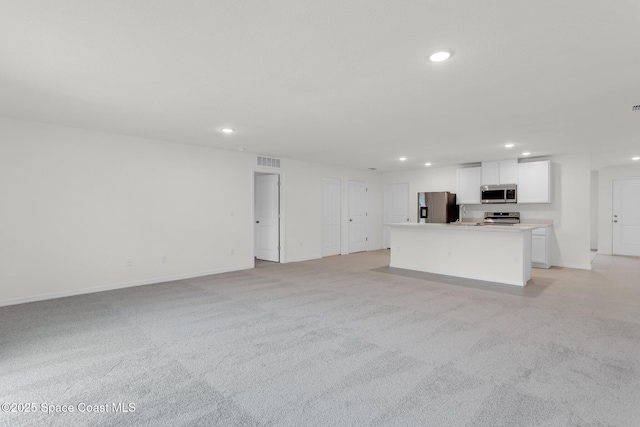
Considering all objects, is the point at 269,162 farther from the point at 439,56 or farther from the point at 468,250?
the point at 439,56

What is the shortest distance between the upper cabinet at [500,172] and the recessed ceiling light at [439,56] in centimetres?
583

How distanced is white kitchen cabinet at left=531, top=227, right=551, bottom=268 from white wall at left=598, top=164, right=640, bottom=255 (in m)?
3.36

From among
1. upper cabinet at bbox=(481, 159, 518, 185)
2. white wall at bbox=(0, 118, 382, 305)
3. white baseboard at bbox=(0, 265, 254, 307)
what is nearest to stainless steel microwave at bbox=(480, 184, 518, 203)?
upper cabinet at bbox=(481, 159, 518, 185)

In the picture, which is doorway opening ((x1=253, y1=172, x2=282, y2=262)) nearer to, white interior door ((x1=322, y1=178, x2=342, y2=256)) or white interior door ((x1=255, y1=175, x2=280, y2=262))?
white interior door ((x1=255, y1=175, x2=280, y2=262))

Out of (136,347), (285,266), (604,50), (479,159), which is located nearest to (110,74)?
(136,347)

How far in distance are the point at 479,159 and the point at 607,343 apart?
5.18 meters

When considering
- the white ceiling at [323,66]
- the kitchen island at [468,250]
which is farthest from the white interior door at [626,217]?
the white ceiling at [323,66]

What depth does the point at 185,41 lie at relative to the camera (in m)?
2.26

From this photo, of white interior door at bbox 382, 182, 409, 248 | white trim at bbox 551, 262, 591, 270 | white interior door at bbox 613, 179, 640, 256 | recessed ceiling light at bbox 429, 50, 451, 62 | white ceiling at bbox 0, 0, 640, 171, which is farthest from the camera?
white interior door at bbox 382, 182, 409, 248

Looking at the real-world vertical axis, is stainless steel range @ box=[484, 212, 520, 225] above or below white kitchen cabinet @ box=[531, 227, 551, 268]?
above

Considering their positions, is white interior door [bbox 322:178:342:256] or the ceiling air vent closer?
the ceiling air vent

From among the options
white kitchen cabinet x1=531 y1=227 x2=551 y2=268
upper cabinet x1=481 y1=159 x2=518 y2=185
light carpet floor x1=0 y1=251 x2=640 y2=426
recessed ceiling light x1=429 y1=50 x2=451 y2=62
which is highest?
recessed ceiling light x1=429 y1=50 x2=451 y2=62

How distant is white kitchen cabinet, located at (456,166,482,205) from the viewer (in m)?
7.84

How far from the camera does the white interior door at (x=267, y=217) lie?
748 centimetres
